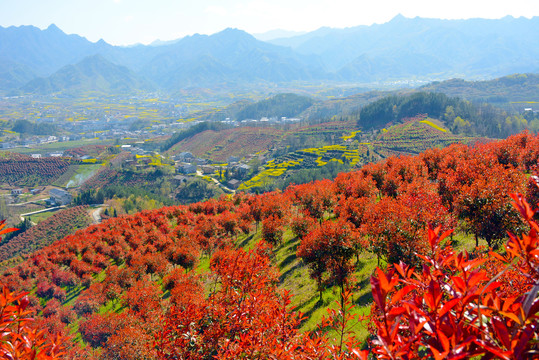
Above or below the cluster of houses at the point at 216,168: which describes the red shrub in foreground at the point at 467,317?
above

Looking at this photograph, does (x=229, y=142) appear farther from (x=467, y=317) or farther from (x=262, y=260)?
(x=467, y=317)

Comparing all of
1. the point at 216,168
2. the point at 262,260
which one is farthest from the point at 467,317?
the point at 216,168

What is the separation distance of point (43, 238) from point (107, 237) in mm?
34688

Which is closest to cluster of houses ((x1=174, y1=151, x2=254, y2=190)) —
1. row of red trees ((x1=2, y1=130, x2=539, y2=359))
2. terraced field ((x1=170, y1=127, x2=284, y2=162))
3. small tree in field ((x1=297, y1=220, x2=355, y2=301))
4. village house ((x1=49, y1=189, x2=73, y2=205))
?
terraced field ((x1=170, y1=127, x2=284, y2=162))

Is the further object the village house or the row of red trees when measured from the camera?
the village house

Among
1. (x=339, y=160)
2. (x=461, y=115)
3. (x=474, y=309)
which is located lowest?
(x=339, y=160)

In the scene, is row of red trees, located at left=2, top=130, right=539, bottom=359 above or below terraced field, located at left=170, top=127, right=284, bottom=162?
above

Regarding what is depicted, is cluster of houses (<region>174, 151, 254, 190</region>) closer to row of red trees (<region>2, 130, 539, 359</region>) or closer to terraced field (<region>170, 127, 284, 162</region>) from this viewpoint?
terraced field (<region>170, 127, 284, 162</region>)

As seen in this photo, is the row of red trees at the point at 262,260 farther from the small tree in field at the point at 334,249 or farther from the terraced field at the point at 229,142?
the terraced field at the point at 229,142

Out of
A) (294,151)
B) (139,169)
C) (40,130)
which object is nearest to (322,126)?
(294,151)

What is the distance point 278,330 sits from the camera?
4844 millimetres

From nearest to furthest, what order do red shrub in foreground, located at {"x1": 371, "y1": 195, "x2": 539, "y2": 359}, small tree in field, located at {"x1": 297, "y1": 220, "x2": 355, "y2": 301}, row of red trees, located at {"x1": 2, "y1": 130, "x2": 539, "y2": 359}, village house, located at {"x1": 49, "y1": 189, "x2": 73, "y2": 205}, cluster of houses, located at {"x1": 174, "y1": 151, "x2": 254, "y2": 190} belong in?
red shrub in foreground, located at {"x1": 371, "y1": 195, "x2": 539, "y2": 359} → row of red trees, located at {"x1": 2, "y1": 130, "x2": 539, "y2": 359} → small tree in field, located at {"x1": 297, "y1": 220, "x2": 355, "y2": 301} → village house, located at {"x1": 49, "y1": 189, "x2": 73, "y2": 205} → cluster of houses, located at {"x1": 174, "y1": 151, "x2": 254, "y2": 190}

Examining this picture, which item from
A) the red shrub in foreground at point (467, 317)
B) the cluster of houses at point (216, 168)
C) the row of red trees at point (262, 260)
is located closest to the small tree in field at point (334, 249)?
the row of red trees at point (262, 260)

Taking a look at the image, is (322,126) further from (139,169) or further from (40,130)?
(40,130)
